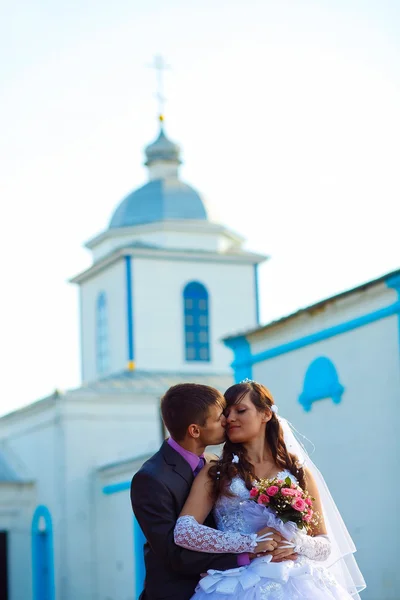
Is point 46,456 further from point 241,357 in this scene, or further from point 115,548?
point 241,357

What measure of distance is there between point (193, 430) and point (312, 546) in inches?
30.9

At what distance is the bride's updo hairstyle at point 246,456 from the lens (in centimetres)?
591

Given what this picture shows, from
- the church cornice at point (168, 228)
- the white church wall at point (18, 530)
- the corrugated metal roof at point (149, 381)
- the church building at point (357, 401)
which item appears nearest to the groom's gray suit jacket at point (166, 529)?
the church building at point (357, 401)

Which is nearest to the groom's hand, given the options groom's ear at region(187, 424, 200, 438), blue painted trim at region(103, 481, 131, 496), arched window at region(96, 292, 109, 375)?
groom's ear at region(187, 424, 200, 438)

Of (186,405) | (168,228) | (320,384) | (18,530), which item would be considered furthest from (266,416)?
(168,228)

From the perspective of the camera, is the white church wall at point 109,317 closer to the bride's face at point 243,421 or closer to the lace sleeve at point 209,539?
the bride's face at point 243,421

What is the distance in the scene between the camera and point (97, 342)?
29.0 m

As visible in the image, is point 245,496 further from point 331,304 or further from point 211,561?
point 331,304

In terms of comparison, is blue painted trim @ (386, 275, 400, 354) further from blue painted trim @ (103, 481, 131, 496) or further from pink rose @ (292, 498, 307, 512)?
pink rose @ (292, 498, 307, 512)

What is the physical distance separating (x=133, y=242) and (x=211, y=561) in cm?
2273

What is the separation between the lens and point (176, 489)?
5.89m

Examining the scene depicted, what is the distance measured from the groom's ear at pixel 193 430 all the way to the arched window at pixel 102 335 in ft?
74.7

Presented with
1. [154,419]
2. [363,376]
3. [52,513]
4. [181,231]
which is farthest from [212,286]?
[363,376]

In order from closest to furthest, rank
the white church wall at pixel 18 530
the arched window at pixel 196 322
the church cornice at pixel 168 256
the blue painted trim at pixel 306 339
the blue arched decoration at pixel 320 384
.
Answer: the blue painted trim at pixel 306 339, the blue arched decoration at pixel 320 384, the white church wall at pixel 18 530, the church cornice at pixel 168 256, the arched window at pixel 196 322
